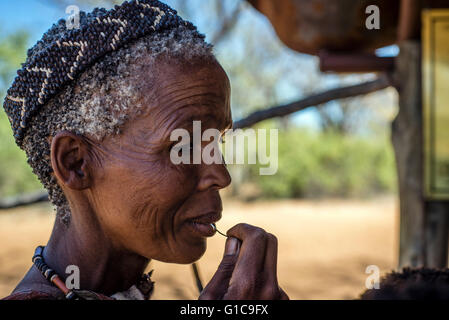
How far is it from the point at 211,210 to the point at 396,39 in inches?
118

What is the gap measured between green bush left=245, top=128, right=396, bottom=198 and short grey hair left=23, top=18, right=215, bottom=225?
52.9 ft

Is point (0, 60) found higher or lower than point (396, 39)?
higher

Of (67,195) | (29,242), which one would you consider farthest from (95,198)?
(29,242)

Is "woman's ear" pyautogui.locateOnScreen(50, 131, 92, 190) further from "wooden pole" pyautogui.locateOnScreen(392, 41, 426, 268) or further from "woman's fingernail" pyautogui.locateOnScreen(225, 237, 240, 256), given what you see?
"wooden pole" pyautogui.locateOnScreen(392, 41, 426, 268)

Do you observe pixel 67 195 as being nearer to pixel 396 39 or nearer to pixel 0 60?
pixel 396 39

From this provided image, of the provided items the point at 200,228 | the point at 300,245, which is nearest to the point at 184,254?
the point at 200,228

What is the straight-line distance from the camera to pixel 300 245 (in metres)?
10.0

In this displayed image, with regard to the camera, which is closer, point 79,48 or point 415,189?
point 79,48

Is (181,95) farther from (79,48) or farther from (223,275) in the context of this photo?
(223,275)

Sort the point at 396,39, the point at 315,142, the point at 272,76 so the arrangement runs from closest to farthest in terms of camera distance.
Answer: the point at 396,39 → the point at 315,142 → the point at 272,76

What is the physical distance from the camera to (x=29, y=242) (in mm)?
9430

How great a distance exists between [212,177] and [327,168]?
58.7ft

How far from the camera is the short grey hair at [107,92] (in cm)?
134
